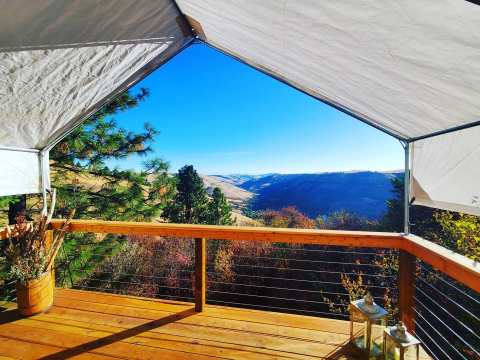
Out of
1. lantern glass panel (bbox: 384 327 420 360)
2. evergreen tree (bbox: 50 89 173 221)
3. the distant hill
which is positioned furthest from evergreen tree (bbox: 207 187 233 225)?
lantern glass panel (bbox: 384 327 420 360)

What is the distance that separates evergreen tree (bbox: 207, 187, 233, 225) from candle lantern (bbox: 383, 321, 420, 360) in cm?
1269

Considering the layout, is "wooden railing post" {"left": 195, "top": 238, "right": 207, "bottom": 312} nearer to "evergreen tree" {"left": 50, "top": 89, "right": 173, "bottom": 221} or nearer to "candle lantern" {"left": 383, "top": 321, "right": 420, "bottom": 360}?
"candle lantern" {"left": 383, "top": 321, "right": 420, "bottom": 360}

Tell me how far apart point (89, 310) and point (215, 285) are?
685 cm

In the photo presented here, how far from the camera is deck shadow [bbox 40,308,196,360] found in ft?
5.86

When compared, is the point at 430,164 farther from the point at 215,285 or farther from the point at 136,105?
the point at 215,285

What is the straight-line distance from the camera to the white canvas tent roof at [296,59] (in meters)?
0.98

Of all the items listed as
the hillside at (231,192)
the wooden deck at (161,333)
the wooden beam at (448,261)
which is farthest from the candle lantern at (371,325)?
the hillside at (231,192)

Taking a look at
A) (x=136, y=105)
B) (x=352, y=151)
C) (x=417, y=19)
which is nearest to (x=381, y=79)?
(x=417, y=19)

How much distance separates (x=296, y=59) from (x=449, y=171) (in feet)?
3.66

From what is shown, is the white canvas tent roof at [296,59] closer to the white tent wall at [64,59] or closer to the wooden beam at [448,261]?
the white tent wall at [64,59]

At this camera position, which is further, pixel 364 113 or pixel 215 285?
pixel 215 285

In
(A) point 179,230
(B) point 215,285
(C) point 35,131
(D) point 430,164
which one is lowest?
(B) point 215,285

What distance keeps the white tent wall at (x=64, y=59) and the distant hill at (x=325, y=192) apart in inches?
523

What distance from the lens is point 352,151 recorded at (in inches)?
696
